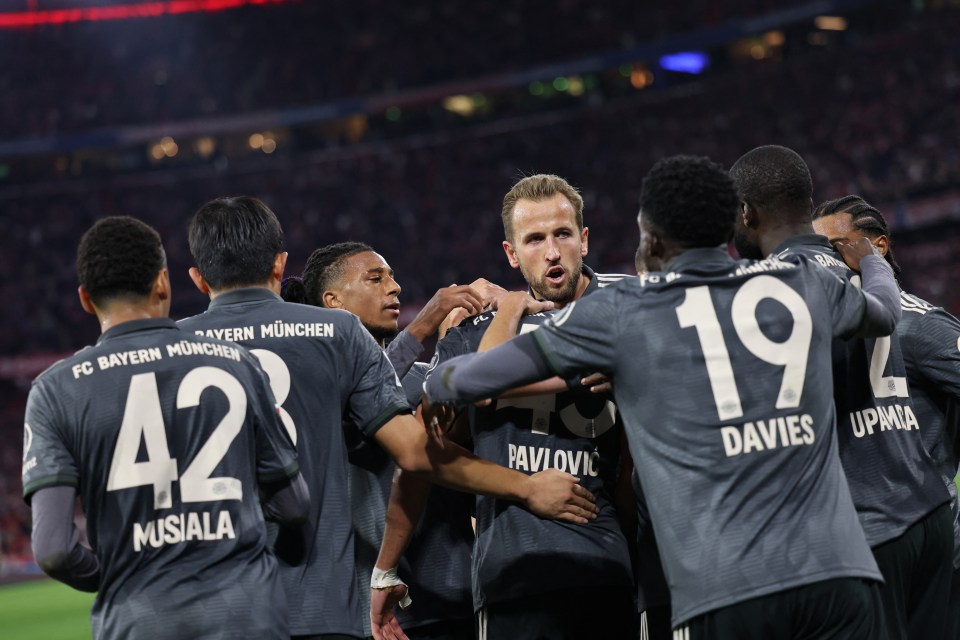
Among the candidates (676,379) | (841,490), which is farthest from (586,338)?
(841,490)

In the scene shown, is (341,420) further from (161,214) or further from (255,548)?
(161,214)

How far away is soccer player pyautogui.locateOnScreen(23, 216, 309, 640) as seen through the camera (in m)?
3.29

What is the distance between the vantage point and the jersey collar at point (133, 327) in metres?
3.45

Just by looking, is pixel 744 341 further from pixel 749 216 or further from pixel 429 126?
pixel 429 126

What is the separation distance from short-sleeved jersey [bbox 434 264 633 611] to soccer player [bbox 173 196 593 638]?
0.40 feet

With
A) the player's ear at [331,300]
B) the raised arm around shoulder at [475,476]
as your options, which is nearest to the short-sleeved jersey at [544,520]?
the raised arm around shoulder at [475,476]

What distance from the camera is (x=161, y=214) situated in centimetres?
3666

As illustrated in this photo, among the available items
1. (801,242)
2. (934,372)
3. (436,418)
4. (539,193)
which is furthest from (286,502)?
(934,372)

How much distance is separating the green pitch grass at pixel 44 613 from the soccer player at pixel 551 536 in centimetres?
1076

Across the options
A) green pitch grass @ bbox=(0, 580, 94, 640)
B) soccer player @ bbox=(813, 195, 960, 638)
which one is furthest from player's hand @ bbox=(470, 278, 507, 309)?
green pitch grass @ bbox=(0, 580, 94, 640)

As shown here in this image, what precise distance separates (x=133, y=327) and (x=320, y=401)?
789mm

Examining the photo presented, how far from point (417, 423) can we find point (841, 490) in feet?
5.03

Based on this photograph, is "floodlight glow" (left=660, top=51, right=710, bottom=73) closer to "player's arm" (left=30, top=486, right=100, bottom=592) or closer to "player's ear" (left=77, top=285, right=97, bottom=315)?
"player's ear" (left=77, top=285, right=97, bottom=315)

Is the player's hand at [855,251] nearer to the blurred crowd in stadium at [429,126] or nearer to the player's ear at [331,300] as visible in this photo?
the player's ear at [331,300]
